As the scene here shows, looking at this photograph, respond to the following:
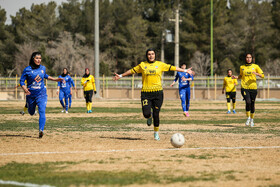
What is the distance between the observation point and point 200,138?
13.4 meters

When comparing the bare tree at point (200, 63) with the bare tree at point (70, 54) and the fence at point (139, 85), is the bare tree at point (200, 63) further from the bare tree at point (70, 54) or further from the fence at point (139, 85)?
the fence at point (139, 85)

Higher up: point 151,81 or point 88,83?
point 151,81

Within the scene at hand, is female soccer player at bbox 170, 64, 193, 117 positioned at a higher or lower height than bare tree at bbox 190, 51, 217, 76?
lower

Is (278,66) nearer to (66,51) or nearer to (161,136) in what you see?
(66,51)

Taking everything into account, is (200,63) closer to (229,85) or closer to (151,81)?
(229,85)

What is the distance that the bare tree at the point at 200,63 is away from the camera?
71.3 meters

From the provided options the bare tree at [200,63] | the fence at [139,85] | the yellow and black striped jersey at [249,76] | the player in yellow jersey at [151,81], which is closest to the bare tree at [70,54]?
the bare tree at [200,63]

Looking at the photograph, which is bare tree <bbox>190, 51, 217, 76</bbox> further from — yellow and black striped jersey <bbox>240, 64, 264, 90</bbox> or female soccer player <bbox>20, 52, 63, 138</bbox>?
female soccer player <bbox>20, 52, 63, 138</bbox>

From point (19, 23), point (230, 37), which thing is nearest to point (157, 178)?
point (230, 37)

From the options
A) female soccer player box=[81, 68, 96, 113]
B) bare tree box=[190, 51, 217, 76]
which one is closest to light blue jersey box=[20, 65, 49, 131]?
female soccer player box=[81, 68, 96, 113]

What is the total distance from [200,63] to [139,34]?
33.0 ft

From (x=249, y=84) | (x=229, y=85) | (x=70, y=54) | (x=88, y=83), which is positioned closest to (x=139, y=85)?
(x=70, y=54)

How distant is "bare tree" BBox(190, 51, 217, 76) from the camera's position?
7126 cm

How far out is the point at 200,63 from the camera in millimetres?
70938
